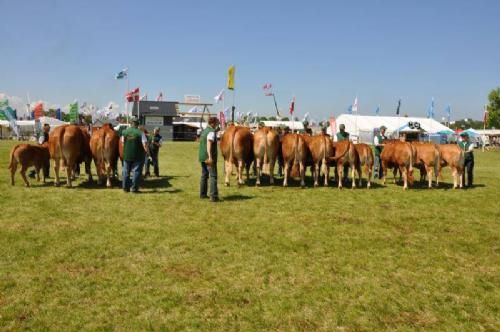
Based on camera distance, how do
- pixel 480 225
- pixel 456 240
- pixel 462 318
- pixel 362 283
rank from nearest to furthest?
pixel 462 318
pixel 362 283
pixel 456 240
pixel 480 225

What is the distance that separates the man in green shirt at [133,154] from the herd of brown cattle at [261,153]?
933 millimetres

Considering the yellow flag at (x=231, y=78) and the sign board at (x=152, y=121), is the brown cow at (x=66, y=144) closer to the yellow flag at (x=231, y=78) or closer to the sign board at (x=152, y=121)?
the yellow flag at (x=231, y=78)

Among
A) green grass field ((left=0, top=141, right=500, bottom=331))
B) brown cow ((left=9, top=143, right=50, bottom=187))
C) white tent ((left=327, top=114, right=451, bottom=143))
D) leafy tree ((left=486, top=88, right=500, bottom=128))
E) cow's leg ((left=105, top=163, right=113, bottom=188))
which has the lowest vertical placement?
green grass field ((left=0, top=141, right=500, bottom=331))

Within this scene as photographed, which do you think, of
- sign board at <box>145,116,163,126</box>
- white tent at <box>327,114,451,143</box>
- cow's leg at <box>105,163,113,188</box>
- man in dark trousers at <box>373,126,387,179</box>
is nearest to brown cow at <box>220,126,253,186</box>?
cow's leg at <box>105,163,113,188</box>

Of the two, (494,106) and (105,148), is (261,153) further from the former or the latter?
(494,106)

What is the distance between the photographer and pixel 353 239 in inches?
252

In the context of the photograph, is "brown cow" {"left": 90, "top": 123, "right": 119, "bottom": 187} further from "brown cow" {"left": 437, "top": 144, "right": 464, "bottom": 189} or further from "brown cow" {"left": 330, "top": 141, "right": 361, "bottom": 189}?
"brown cow" {"left": 437, "top": 144, "right": 464, "bottom": 189}

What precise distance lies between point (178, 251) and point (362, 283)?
252 cm

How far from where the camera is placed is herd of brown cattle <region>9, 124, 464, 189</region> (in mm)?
10633

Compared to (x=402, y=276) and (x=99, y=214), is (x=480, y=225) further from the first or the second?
(x=99, y=214)

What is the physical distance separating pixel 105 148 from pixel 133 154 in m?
1.22

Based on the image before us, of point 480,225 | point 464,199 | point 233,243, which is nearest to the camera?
point 233,243

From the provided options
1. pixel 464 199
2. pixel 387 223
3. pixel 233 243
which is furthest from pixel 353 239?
pixel 464 199

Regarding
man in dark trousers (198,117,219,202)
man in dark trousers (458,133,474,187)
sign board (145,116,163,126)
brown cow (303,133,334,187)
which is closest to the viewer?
man in dark trousers (198,117,219,202)
